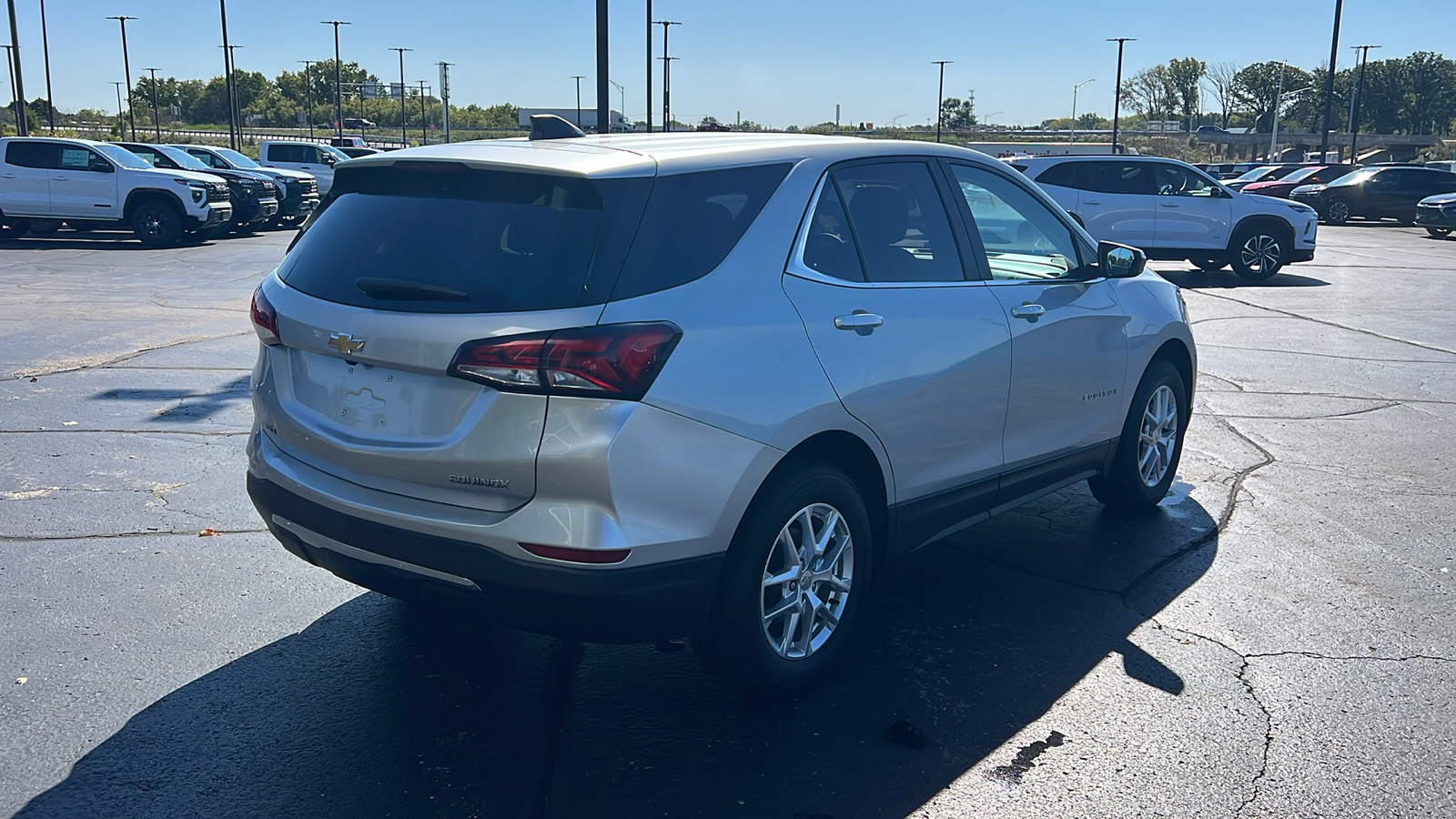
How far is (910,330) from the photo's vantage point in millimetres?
3996

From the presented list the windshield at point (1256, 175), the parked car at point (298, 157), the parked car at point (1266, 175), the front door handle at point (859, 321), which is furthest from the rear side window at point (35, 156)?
the windshield at point (1256, 175)

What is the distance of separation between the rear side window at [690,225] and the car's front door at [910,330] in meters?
0.23

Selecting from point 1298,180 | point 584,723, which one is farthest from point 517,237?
point 1298,180

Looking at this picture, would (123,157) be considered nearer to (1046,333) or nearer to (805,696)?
(1046,333)

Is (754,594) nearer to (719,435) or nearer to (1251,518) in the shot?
(719,435)

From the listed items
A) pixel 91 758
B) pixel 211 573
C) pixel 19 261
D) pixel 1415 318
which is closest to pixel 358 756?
pixel 91 758

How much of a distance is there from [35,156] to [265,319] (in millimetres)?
21657

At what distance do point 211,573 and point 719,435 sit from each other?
2639mm

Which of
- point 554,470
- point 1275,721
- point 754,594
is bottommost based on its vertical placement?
point 1275,721

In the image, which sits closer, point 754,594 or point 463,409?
point 463,409

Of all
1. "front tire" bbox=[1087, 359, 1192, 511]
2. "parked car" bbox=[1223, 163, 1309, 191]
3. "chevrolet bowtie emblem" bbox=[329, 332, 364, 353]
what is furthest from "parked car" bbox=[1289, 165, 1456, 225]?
"chevrolet bowtie emblem" bbox=[329, 332, 364, 353]

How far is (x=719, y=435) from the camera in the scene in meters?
3.27

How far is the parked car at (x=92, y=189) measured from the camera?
21.6 meters

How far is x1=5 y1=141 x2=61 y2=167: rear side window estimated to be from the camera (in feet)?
70.9
